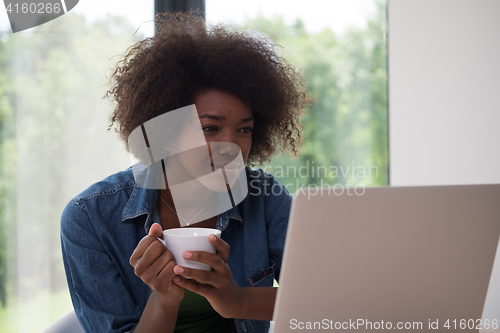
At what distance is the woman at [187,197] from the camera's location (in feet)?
3.25

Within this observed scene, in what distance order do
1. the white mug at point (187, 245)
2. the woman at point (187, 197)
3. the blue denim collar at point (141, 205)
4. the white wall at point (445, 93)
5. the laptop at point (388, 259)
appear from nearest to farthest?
the laptop at point (388, 259) → the white mug at point (187, 245) → the woman at point (187, 197) → the blue denim collar at point (141, 205) → the white wall at point (445, 93)

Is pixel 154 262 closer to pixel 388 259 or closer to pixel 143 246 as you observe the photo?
pixel 143 246

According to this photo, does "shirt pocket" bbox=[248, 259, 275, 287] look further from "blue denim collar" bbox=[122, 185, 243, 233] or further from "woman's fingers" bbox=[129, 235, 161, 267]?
"woman's fingers" bbox=[129, 235, 161, 267]

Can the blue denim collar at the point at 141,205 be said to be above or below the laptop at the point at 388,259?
below

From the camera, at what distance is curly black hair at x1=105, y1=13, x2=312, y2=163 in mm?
1158

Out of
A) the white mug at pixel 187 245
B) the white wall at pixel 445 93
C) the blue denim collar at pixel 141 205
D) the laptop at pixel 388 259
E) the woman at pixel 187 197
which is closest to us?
the laptop at pixel 388 259

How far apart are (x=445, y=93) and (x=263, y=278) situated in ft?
4.37

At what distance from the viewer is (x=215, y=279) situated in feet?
2.48

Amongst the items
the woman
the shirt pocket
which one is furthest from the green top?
the shirt pocket

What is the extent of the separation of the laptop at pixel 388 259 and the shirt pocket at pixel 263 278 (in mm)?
611

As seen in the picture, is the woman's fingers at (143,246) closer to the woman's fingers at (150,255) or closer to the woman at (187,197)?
the woman's fingers at (150,255)

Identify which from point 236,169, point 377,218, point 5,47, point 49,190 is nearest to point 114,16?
point 5,47

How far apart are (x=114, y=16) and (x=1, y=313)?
1.41 meters

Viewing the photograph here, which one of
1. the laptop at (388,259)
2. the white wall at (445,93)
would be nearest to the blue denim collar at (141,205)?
the laptop at (388,259)
